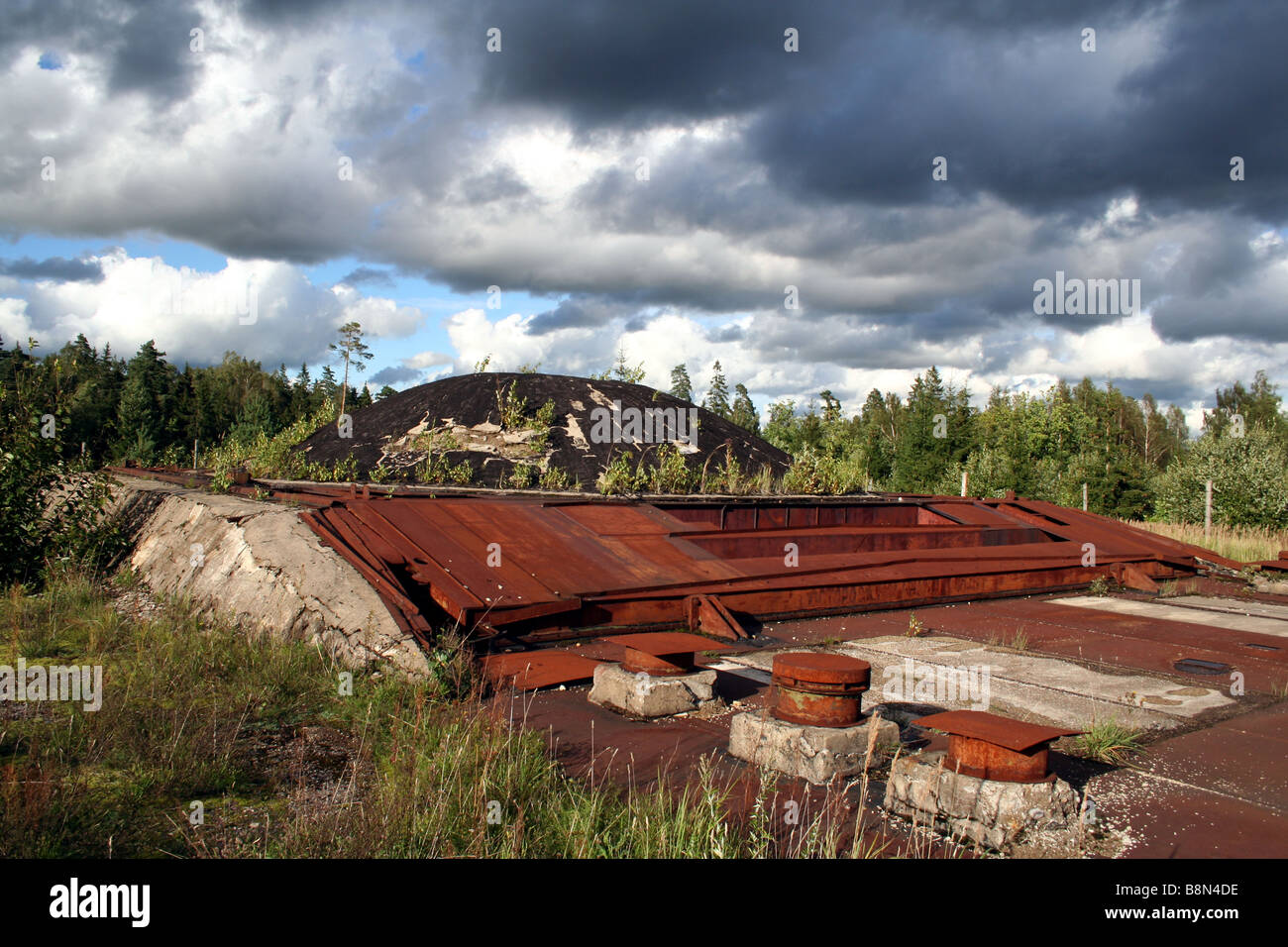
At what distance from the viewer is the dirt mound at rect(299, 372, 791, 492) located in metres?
11.4

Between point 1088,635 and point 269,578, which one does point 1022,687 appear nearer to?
point 1088,635

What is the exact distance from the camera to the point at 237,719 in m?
4.37

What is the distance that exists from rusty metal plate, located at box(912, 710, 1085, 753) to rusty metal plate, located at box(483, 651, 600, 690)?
2.54 meters

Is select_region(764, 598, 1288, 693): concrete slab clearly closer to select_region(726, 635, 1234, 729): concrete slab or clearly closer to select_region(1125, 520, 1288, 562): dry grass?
select_region(726, 635, 1234, 729): concrete slab

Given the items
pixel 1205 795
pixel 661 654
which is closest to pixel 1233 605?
pixel 1205 795

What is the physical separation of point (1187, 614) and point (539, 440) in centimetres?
882

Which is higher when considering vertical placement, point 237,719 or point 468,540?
point 468,540

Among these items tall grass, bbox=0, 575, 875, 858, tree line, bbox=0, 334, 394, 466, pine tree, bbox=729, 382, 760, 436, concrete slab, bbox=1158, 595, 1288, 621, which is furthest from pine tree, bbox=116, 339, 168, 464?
concrete slab, bbox=1158, 595, 1288, 621

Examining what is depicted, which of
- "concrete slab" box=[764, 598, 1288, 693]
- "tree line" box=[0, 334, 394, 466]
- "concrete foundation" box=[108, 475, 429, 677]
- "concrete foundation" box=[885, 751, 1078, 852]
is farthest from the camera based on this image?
"tree line" box=[0, 334, 394, 466]

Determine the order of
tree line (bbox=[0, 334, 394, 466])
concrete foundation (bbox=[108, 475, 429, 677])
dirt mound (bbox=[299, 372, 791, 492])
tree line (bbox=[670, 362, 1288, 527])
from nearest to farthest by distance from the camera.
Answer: concrete foundation (bbox=[108, 475, 429, 677]), dirt mound (bbox=[299, 372, 791, 492]), tree line (bbox=[670, 362, 1288, 527]), tree line (bbox=[0, 334, 394, 466])

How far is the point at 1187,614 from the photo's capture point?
8.92 meters

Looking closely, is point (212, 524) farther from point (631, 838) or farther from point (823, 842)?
point (823, 842)

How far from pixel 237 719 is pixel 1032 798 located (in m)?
3.97
